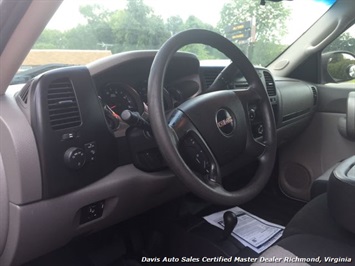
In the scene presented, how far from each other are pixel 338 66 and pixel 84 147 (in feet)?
6.33

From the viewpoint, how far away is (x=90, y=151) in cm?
108

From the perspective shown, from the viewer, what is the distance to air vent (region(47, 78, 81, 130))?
1.00 m

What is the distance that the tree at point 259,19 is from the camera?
191 centimetres

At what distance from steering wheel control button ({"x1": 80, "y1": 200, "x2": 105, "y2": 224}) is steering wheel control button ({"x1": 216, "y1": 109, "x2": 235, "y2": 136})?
0.48 meters

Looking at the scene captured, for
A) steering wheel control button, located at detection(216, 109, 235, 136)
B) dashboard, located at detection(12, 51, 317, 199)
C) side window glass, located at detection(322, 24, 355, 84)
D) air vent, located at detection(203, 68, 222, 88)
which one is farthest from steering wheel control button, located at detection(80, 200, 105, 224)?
side window glass, located at detection(322, 24, 355, 84)

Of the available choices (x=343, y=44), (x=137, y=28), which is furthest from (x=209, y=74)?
A: (x=343, y=44)

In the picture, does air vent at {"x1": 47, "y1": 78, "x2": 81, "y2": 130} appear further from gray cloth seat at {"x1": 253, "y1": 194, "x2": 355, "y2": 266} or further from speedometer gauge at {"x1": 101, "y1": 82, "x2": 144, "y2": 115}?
gray cloth seat at {"x1": 253, "y1": 194, "x2": 355, "y2": 266}

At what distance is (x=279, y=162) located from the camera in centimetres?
248

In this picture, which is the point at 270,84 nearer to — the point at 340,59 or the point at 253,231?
the point at 340,59

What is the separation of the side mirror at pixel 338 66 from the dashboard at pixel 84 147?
1241 millimetres

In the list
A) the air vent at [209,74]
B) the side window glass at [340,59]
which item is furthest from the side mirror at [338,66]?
the air vent at [209,74]

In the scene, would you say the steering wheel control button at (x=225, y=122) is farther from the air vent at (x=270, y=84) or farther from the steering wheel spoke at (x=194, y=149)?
the air vent at (x=270, y=84)

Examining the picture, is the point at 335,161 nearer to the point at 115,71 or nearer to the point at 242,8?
the point at 242,8

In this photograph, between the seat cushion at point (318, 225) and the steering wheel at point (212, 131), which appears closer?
the steering wheel at point (212, 131)
